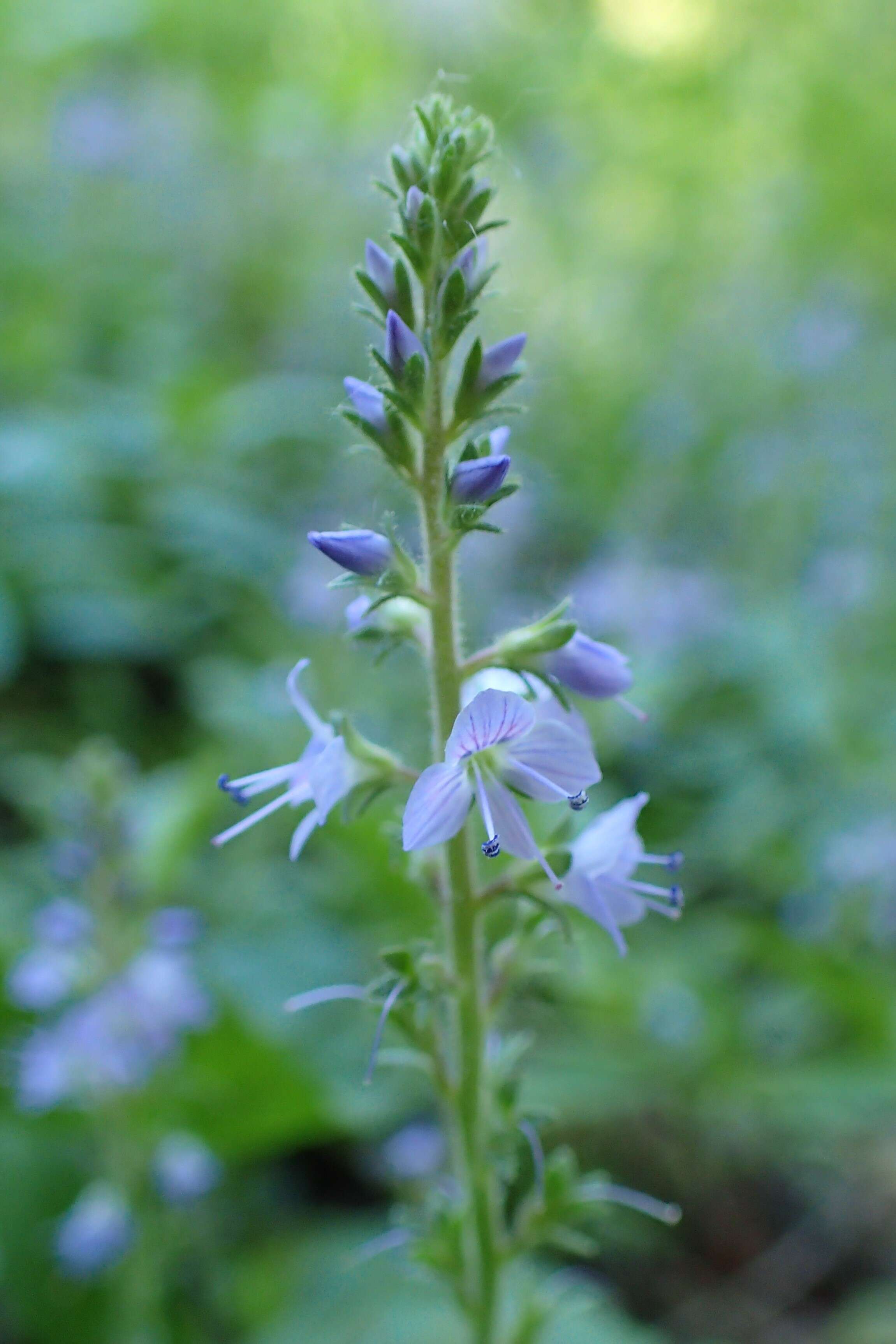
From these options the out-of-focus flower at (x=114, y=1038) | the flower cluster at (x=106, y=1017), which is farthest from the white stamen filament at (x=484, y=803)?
the out-of-focus flower at (x=114, y=1038)

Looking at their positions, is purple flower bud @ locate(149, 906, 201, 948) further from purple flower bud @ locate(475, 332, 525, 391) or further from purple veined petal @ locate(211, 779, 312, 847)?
purple flower bud @ locate(475, 332, 525, 391)

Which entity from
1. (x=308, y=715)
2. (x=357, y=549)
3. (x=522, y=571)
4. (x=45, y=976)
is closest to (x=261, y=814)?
(x=308, y=715)

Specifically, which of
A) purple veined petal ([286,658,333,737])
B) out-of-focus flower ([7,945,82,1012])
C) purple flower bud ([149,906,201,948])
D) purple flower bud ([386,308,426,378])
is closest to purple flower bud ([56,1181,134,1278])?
out-of-focus flower ([7,945,82,1012])

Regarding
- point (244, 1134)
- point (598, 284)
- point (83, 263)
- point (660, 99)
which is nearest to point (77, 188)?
point (83, 263)

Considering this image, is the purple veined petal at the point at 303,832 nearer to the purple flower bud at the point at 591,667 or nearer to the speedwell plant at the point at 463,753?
the speedwell plant at the point at 463,753

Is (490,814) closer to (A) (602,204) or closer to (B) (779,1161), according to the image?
(B) (779,1161)

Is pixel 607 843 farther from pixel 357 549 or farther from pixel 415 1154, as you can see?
pixel 415 1154

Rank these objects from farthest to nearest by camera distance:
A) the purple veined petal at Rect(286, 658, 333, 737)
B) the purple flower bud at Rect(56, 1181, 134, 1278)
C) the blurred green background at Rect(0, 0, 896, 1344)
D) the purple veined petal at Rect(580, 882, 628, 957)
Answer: the blurred green background at Rect(0, 0, 896, 1344) → the purple flower bud at Rect(56, 1181, 134, 1278) → the purple veined petal at Rect(286, 658, 333, 737) → the purple veined petal at Rect(580, 882, 628, 957)
